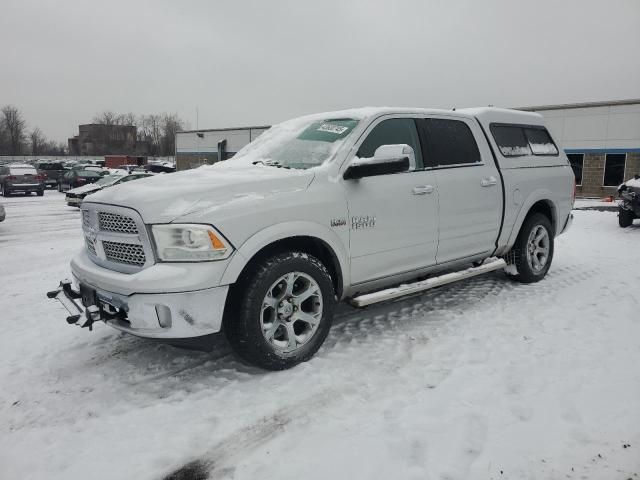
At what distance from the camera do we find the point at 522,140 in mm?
5680

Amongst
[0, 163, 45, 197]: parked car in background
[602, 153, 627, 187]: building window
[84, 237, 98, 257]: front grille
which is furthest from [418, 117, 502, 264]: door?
[0, 163, 45, 197]: parked car in background

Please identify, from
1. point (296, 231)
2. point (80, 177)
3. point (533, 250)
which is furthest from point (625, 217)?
point (80, 177)

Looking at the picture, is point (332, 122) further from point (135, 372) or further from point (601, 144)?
point (601, 144)

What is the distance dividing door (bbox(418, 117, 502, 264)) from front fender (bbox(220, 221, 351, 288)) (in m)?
1.21

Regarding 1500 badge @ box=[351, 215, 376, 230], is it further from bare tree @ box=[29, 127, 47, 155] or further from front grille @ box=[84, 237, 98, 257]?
bare tree @ box=[29, 127, 47, 155]

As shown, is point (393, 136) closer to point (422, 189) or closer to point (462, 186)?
point (422, 189)

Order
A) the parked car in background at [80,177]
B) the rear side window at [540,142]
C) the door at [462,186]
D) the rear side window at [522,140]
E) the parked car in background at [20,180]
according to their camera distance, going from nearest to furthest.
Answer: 1. the door at [462,186]
2. the rear side window at [522,140]
3. the rear side window at [540,142]
4. the parked car in background at [20,180]
5. the parked car in background at [80,177]

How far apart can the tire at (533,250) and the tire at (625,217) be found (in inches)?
261

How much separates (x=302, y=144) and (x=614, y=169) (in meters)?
25.6

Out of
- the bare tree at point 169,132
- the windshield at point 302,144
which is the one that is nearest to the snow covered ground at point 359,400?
the windshield at point 302,144

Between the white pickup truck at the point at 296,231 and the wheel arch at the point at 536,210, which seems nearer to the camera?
the white pickup truck at the point at 296,231

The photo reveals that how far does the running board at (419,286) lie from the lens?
3.86m

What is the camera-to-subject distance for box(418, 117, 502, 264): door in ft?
14.8

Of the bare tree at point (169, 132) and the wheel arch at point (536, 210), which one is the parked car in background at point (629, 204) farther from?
the bare tree at point (169, 132)
